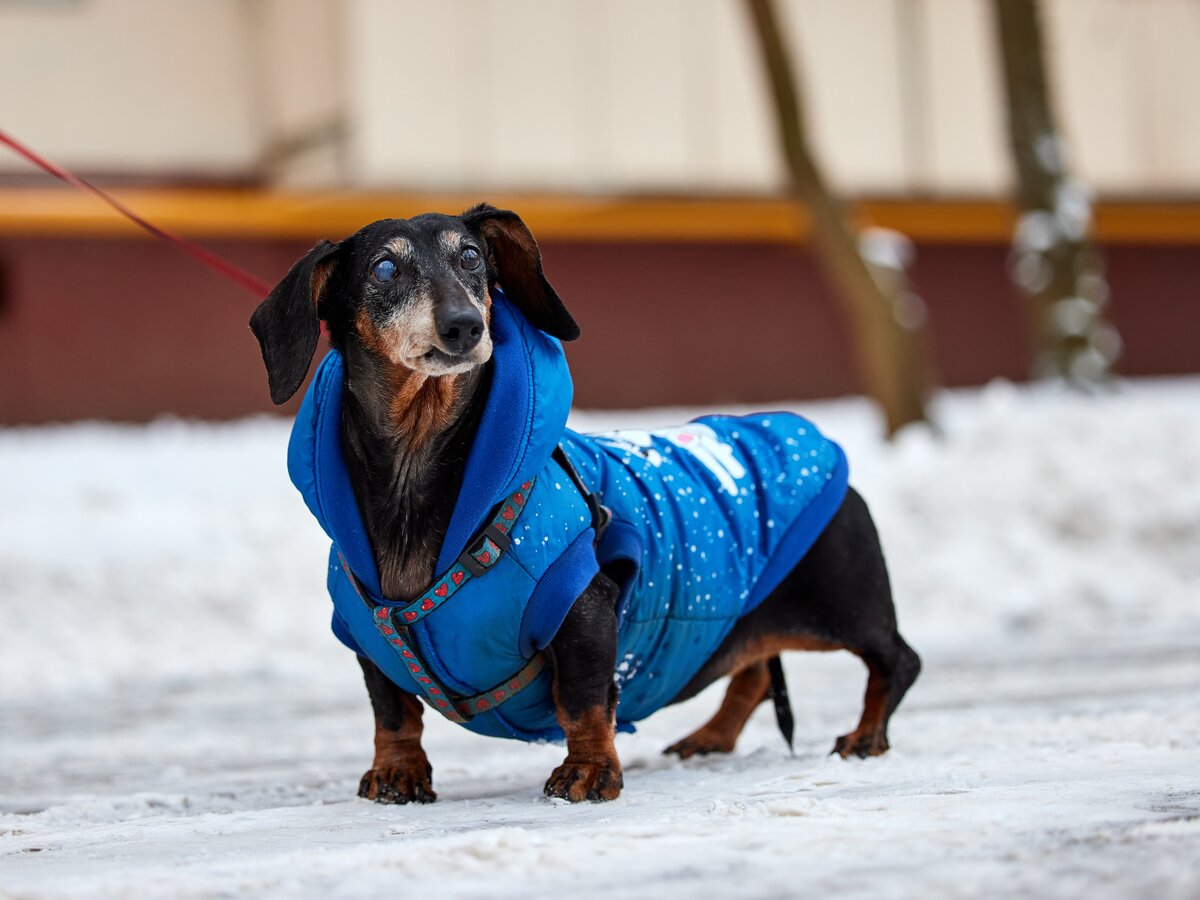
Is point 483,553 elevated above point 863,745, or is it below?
above

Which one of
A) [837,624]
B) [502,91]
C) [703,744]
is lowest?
[703,744]

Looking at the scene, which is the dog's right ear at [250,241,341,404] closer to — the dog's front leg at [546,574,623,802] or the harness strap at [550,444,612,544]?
the harness strap at [550,444,612,544]

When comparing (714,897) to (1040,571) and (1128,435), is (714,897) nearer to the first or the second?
(1040,571)

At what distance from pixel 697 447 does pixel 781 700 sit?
0.77m

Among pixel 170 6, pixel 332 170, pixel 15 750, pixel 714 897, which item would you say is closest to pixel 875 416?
pixel 332 170

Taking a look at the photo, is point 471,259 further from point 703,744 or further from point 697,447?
point 703,744

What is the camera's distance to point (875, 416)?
15016mm

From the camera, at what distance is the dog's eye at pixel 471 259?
379 centimetres

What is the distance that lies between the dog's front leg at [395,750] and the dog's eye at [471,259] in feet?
3.17

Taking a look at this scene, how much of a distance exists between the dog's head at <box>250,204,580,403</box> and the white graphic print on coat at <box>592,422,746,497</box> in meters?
0.45

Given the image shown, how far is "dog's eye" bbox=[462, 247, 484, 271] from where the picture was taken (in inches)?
149

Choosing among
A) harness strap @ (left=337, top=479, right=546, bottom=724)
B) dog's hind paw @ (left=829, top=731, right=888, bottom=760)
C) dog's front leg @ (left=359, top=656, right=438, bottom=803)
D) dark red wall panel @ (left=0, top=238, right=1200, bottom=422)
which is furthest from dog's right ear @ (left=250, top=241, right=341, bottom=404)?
dark red wall panel @ (left=0, top=238, right=1200, bottom=422)

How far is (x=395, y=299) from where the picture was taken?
367 centimetres

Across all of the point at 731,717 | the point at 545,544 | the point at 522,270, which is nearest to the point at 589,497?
the point at 545,544
